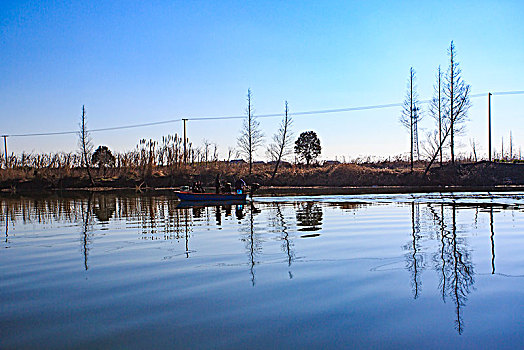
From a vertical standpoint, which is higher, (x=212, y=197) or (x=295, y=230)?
(x=212, y=197)

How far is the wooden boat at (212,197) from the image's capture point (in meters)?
31.7

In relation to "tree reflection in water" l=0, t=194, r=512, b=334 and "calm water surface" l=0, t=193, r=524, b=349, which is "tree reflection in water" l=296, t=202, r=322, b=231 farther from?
"calm water surface" l=0, t=193, r=524, b=349

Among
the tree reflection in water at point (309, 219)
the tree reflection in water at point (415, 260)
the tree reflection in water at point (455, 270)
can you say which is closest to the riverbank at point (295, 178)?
the tree reflection in water at point (309, 219)

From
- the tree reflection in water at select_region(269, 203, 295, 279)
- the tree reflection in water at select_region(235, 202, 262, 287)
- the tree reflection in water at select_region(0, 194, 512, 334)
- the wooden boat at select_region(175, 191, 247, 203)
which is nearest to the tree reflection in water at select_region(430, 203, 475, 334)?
the tree reflection in water at select_region(0, 194, 512, 334)

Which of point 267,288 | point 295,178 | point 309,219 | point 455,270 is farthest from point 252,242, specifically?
point 295,178

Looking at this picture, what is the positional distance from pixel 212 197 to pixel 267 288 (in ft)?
76.4

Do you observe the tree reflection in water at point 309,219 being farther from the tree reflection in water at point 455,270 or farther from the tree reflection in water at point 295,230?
the tree reflection in water at point 455,270

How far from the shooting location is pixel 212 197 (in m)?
31.8

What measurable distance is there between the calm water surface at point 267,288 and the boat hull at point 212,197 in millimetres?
14542

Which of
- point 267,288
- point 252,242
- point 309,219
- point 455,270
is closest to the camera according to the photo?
point 267,288

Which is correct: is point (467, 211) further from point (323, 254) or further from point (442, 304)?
point (442, 304)

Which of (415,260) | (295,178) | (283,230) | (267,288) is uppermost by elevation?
(295,178)

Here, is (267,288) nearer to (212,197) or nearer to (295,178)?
(212,197)

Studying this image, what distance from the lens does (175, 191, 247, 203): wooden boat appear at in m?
31.7
